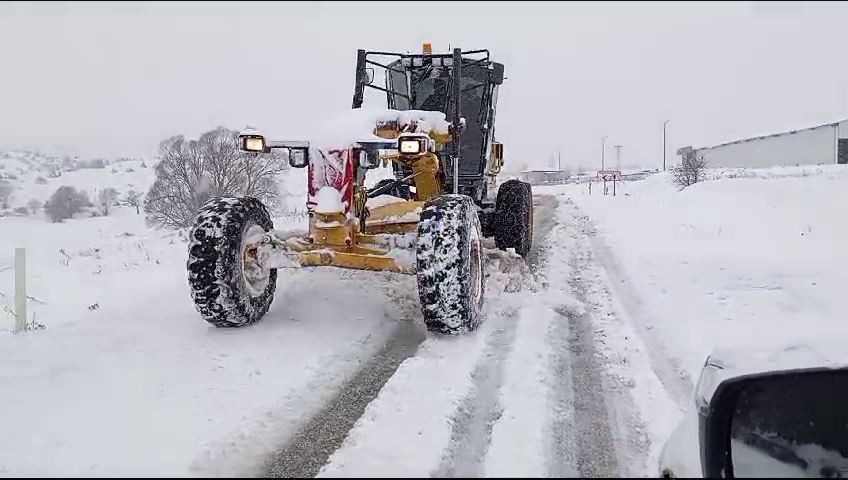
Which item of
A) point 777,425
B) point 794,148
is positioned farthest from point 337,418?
point 794,148

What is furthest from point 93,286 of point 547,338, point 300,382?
point 547,338

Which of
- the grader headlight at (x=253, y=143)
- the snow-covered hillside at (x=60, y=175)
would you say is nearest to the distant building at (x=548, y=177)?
the snow-covered hillside at (x=60, y=175)

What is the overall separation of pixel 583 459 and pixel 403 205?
4.09 m

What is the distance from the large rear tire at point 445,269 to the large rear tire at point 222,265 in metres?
1.56

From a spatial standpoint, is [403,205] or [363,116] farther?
[403,205]

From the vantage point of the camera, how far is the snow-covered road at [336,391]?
3.06m

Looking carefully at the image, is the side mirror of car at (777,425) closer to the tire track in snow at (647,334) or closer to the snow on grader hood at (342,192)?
the tire track in snow at (647,334)

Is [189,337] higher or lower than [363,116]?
lower

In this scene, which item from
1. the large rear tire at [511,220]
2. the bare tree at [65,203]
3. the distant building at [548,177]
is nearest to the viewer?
the large rear tire at [511,220]

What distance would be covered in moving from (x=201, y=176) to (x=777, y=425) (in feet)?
53.3

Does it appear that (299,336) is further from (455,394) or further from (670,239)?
(670,239)

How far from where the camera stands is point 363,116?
230 inches

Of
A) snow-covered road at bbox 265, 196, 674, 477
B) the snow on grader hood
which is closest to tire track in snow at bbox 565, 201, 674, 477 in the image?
snow-covered road at bbox 265, 196, 674, 477

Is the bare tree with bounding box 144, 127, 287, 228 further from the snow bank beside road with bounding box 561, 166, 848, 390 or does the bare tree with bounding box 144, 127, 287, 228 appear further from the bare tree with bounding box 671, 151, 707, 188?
the bare tree with bounding box 671, 151, 707, 188
